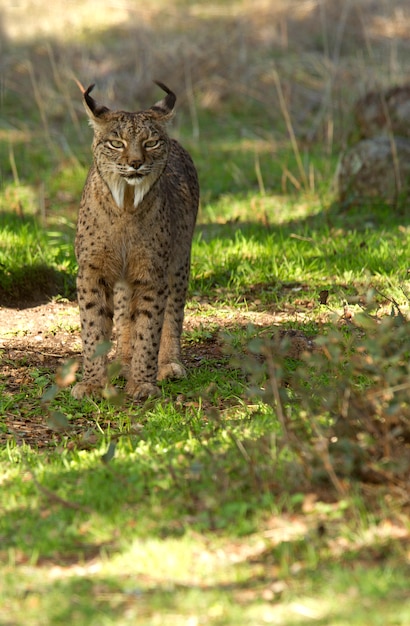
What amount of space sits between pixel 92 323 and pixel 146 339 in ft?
1.06

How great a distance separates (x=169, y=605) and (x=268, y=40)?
13.1 m

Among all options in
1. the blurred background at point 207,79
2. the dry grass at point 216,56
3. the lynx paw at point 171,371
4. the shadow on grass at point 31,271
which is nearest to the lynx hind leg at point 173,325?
the lynx paw at point 171,371

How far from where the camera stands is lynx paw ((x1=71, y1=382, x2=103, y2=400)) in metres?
5.85

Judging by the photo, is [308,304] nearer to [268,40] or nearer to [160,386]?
[160,386]

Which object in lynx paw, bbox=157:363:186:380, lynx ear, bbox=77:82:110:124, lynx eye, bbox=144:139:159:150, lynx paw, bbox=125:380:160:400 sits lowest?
lynx paw, bbox=157:363:186:380

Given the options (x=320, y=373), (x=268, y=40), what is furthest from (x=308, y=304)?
(x=268, y=40)

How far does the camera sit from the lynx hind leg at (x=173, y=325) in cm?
641

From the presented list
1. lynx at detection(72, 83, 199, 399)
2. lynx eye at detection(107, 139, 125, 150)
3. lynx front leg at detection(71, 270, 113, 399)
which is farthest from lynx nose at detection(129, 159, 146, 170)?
lynx front leg at detection(71, 270, 113, 399)

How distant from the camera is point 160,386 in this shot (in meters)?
6.14

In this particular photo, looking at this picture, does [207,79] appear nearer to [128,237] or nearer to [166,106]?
[166,106]

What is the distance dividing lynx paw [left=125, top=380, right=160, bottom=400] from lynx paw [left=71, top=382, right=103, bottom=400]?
19cm

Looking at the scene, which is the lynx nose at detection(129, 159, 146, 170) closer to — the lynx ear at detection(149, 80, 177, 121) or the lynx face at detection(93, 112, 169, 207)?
the lynx face at detection(93, 112, 169, 207)

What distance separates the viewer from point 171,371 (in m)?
6.26

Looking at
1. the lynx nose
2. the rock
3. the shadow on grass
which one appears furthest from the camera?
the rock
